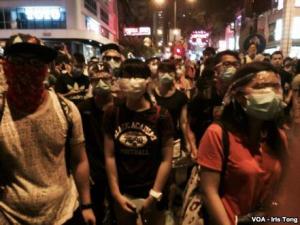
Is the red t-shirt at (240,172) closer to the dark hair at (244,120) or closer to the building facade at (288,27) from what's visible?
the dark hair at (244,120)

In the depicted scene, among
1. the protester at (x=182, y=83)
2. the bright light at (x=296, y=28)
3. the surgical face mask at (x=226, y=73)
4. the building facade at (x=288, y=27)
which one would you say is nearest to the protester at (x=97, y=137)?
the surgical face mask at (x=226, y=73)

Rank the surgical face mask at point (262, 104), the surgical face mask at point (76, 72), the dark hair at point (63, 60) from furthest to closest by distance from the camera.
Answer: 1. the dark hair at point (63, 60)
2. the surgical face mask at point (76, 72)
3. the surgical face mask at point (262, 104)

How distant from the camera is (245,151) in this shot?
270cm

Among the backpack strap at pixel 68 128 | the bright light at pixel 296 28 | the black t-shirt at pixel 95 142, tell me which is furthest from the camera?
the bright light at pixel 296 28

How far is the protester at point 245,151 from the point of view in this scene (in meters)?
2.66

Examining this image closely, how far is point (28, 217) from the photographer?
9.05 ft

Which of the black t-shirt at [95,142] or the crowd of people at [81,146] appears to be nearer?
the crowd of people at [81,146]

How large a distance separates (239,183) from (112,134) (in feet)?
4.69

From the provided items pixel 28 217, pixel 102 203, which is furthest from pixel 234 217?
pixel 102 203

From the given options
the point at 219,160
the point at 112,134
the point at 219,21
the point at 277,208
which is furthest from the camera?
the point at 219,21

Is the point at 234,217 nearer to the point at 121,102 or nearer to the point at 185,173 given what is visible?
the point at 121,102

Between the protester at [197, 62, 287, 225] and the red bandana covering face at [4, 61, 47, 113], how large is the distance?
3.93 feet

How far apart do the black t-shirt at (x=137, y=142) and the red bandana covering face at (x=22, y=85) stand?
42.6 inches

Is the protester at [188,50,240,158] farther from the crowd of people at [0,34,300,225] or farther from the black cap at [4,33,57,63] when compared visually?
the black cap at [4,33,57,63]
